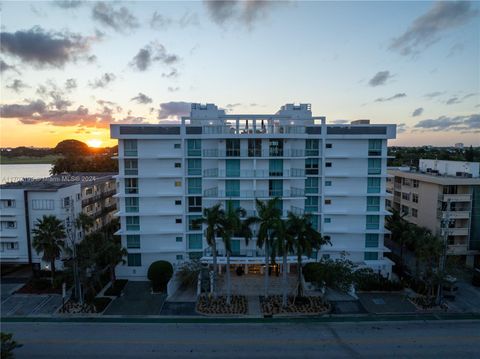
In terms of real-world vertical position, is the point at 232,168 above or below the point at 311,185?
above

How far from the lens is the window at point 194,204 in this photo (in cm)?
3866

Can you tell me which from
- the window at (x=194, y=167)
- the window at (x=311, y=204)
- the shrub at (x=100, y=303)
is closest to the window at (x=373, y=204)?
the window at (x=311, y=204)

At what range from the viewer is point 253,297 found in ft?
107

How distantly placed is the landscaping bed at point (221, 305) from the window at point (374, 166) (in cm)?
2115

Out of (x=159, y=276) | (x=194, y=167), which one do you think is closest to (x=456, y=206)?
(x=194, y=167)

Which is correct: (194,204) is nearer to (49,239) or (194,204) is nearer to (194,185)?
(194,185)

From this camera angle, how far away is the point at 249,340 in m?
25.0

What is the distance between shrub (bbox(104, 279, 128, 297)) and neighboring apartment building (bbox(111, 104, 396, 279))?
5.83 feet

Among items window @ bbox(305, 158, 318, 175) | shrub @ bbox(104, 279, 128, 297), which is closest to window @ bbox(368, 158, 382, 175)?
window @ bbox(305, 158, 318, 175)

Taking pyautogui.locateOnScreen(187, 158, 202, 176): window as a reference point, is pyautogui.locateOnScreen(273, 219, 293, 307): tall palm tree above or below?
below

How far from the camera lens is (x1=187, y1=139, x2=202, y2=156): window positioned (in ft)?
125

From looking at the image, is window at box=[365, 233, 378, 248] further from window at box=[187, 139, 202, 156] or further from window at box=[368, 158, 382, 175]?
window at box=[187, 139, 202, 156]

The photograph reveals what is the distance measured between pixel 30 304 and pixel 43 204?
37.8 ft

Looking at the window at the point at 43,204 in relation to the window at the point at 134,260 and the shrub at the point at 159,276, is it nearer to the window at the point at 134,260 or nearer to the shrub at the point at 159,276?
the window at the point at 134,260
